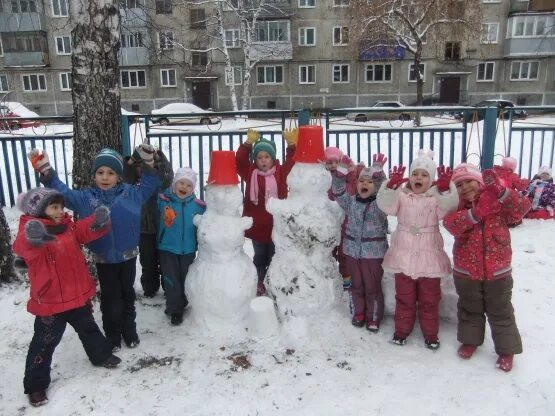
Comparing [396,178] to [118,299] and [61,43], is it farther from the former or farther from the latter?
[61,43]

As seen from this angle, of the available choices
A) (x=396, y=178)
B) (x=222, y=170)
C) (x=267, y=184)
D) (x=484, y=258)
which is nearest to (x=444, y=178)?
(x=396, y=178)

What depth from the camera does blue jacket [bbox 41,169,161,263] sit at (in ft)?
9.44

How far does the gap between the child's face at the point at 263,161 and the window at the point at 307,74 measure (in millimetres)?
27110

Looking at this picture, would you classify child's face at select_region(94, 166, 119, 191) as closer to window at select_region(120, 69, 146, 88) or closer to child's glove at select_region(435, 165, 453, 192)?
child's glove at select_region(435, 165, 453, 192)

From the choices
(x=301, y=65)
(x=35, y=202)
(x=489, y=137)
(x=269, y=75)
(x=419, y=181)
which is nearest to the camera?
(x=35, y=202)

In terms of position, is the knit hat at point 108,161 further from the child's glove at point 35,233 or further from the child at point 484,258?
the child at point 484,258

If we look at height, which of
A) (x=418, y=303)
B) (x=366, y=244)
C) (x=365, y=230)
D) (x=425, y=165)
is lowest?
(x=418, y=303)

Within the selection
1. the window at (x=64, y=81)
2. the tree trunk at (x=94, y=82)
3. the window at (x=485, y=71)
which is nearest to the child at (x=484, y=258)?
the tree trunk at (x=94, y=82)

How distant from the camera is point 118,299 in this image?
10.0 feet

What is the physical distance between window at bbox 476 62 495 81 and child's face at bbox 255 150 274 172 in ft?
97.3

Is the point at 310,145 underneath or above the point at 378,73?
underneath

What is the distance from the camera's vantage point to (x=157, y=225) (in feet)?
12.0

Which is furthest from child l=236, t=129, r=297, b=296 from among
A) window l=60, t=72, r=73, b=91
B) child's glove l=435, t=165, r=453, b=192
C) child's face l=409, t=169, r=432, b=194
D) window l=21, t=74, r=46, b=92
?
window l=21, t=74, r=46, b=92

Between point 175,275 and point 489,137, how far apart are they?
4.48 m
